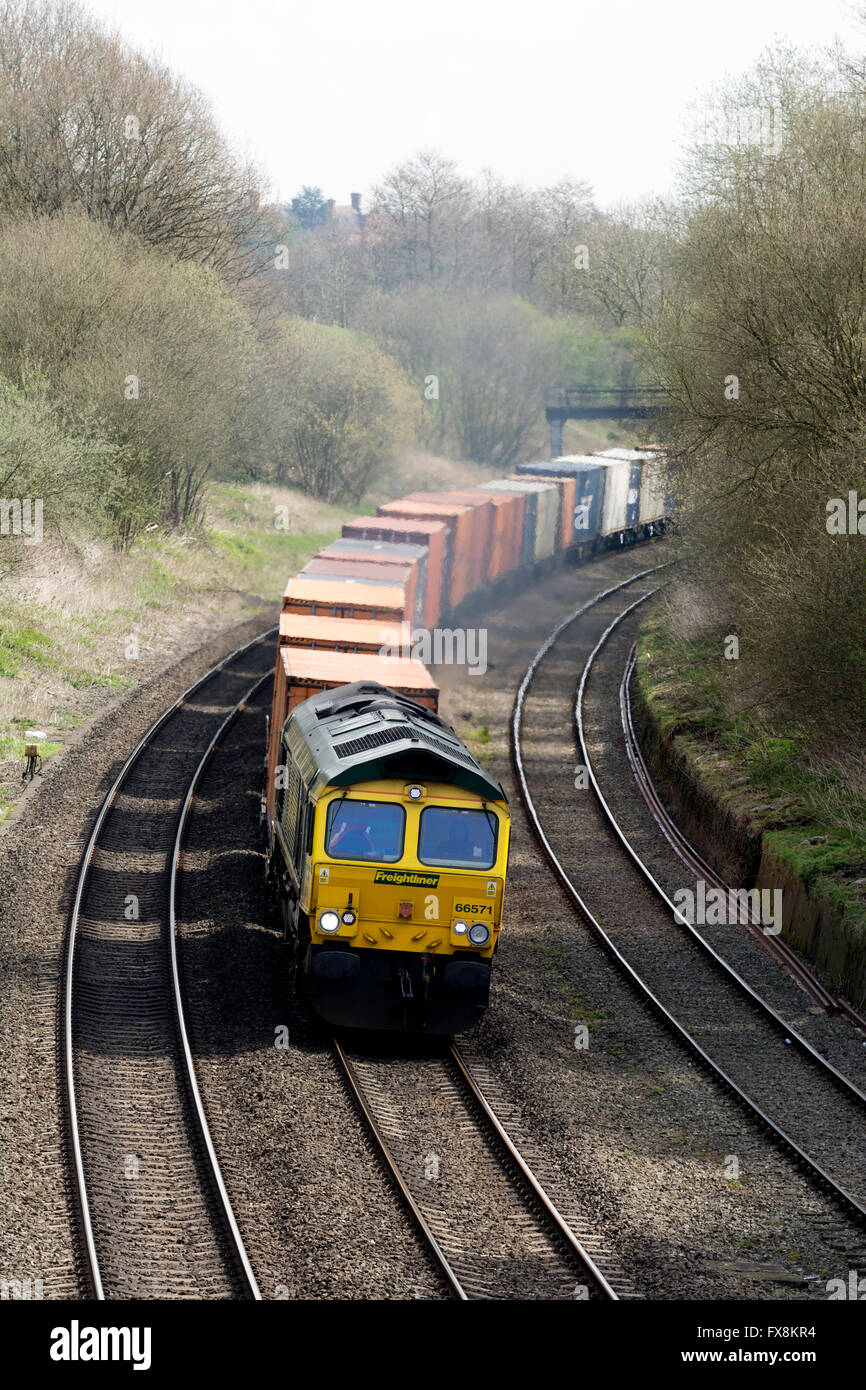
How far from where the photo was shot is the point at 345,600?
76.4ft

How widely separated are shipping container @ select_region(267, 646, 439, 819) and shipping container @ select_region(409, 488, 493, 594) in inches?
714

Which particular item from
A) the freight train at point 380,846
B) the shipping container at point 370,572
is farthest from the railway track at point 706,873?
the shipping container at point 370,572

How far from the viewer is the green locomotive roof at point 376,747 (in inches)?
511

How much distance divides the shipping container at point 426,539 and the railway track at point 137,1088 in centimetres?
1169

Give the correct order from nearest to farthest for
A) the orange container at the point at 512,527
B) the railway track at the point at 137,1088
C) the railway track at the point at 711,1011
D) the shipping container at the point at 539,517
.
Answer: the railway track at the point at 137,1088, the railway track at the point at 711,1011, the orange container at the point at 512,527, the shipping container at the point at 539,517

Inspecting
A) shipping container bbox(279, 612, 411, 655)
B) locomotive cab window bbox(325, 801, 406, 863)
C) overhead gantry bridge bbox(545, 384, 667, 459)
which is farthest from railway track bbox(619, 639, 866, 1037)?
overhead gantry bridge bbox(545, 384, 667, 459)

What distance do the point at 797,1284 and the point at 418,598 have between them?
21.4m

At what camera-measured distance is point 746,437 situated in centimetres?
2292

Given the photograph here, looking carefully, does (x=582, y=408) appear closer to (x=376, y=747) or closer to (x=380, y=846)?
(x=376, y=747)

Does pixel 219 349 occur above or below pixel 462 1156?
above

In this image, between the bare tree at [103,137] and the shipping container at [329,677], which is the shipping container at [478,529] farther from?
the shipping container at [329,677]

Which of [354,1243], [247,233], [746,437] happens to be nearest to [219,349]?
[247,233]

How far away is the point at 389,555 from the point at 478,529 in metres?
8.50

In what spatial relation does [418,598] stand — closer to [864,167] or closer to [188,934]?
[864,167]
